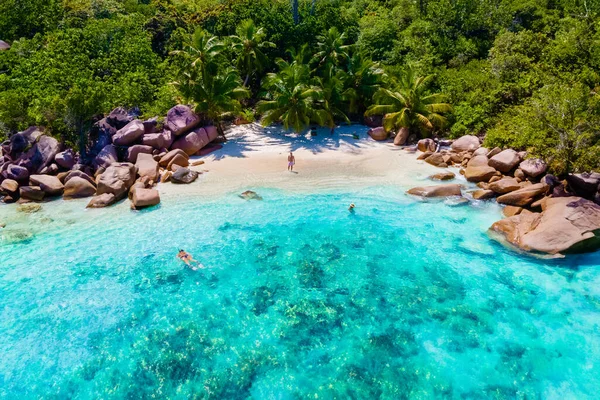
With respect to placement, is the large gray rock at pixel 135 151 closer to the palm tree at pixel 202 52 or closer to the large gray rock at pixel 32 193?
the large gray rock at pixel 32 193

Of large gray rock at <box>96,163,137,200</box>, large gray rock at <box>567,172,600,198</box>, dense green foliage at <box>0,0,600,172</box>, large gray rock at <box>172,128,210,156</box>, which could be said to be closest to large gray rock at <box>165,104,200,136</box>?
large gray rock at <box>172,128,210,156</box>

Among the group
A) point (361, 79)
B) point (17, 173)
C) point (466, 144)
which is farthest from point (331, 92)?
point (17, 173)

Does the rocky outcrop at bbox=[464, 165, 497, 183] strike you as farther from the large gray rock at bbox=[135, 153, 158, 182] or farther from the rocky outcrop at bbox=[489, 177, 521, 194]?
the large gray rock at bbox=[135, 153, 158, 182]

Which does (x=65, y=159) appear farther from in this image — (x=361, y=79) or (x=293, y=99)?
(x=361, y=79)

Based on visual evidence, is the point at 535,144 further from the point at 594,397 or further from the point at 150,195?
the point at 150,195

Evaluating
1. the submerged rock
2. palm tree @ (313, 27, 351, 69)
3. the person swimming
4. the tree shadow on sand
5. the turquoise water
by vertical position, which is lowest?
the turquoise water

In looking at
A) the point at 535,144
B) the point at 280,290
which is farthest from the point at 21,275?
the point at 535,144

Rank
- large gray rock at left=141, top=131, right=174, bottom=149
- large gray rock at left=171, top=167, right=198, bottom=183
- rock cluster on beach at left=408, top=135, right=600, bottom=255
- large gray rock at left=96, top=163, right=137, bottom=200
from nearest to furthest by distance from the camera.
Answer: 1. rock cluster on beach at left=408, top=135, right=600, bottom=255
2. large gray rock at left=96, top=163, right=137, bottom=200
3. large gray rock at left=171, top=167, right=198, bottom=183
4. large gray rock at left=141, top=131, right=174, bottom=149
